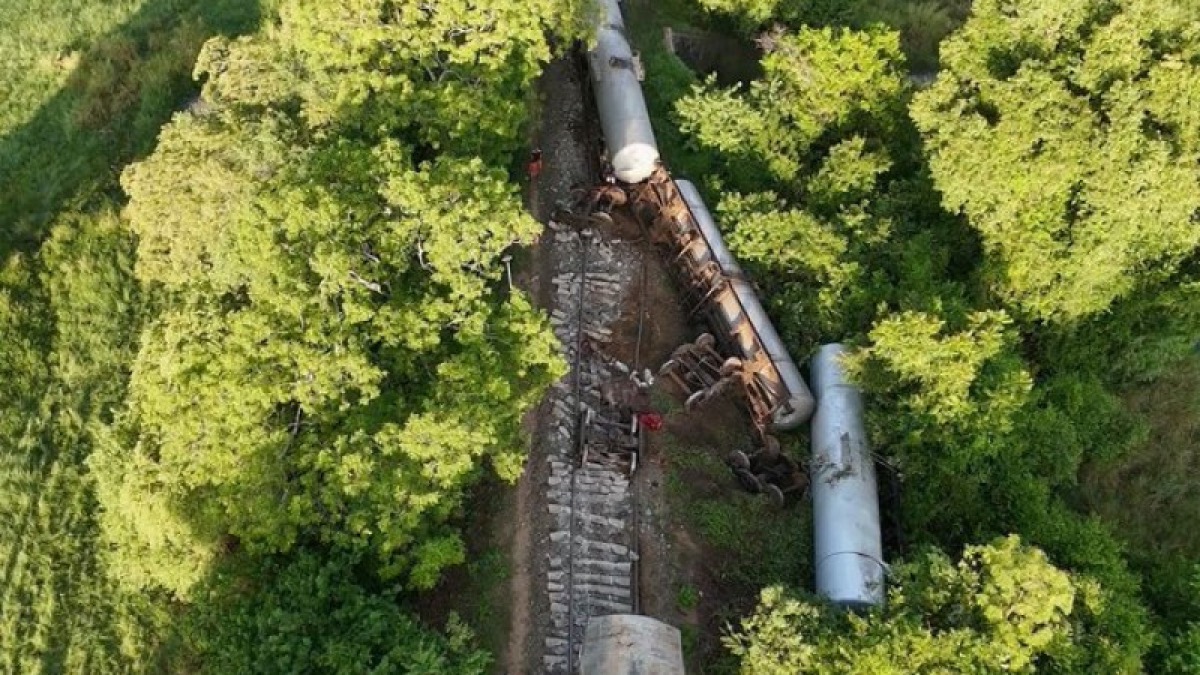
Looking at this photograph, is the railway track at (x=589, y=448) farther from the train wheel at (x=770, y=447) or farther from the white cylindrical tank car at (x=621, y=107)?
the train wheel at (x=770, y=447)

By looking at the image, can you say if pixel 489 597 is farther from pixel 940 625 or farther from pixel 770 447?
pixel 940 625

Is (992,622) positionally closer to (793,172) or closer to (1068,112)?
(1068,112)

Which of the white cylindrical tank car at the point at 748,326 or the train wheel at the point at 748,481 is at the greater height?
the white cylindrical tank car at the point at 748,326

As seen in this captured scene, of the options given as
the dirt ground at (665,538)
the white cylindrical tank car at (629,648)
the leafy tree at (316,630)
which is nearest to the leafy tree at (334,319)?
the leafy tree at (316,630)

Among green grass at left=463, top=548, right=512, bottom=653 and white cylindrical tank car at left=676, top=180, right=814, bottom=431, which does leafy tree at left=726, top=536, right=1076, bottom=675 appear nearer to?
green grass at left=463, top=548, right=512, bottom=653

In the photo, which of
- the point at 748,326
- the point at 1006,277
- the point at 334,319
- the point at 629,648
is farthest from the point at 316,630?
the point at 1006,277

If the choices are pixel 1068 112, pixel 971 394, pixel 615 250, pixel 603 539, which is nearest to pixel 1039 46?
pixel 1068 112
